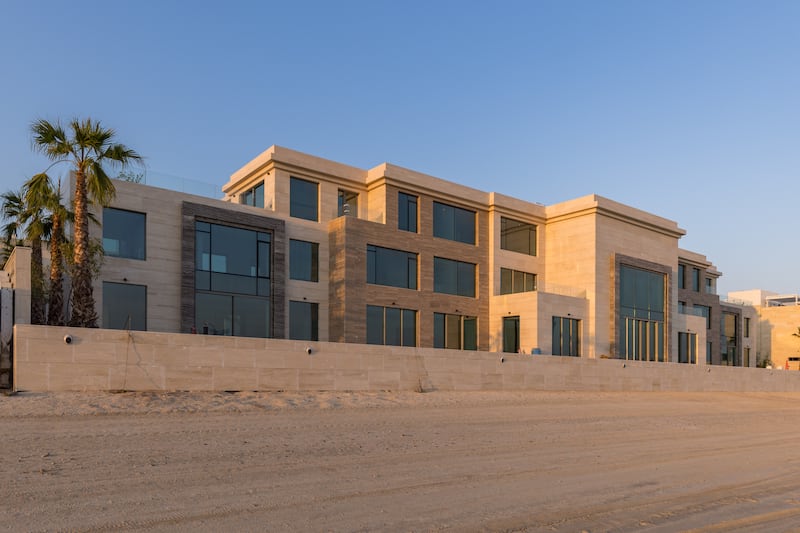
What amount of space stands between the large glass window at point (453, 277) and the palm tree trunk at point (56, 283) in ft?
65.0

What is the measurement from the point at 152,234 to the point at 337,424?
51.4 ft

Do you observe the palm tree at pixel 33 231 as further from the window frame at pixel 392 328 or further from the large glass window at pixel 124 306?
the window frame at pixel 392 328

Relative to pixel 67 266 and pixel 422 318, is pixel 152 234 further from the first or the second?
pixel 422 318

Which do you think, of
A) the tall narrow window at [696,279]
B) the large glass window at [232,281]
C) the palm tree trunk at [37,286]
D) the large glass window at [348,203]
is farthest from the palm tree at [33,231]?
the tall narrow window at [696,279]

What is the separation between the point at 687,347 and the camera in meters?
46.4

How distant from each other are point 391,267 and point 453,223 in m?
5.62

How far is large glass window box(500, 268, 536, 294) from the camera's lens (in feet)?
129

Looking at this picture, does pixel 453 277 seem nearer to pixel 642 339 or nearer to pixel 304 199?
pixel 304 199

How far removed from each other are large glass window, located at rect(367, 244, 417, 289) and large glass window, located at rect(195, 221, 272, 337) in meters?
5.53

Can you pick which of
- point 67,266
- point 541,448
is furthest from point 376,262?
point 541,448

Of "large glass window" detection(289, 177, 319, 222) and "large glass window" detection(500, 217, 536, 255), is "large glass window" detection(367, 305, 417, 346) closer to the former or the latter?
"large glass window" detection(289, 177, 319, 222)

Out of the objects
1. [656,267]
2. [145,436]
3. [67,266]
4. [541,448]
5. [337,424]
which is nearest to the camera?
[145,436]

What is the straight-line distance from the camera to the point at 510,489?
29.7ft

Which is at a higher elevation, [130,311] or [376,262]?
[376,262]
